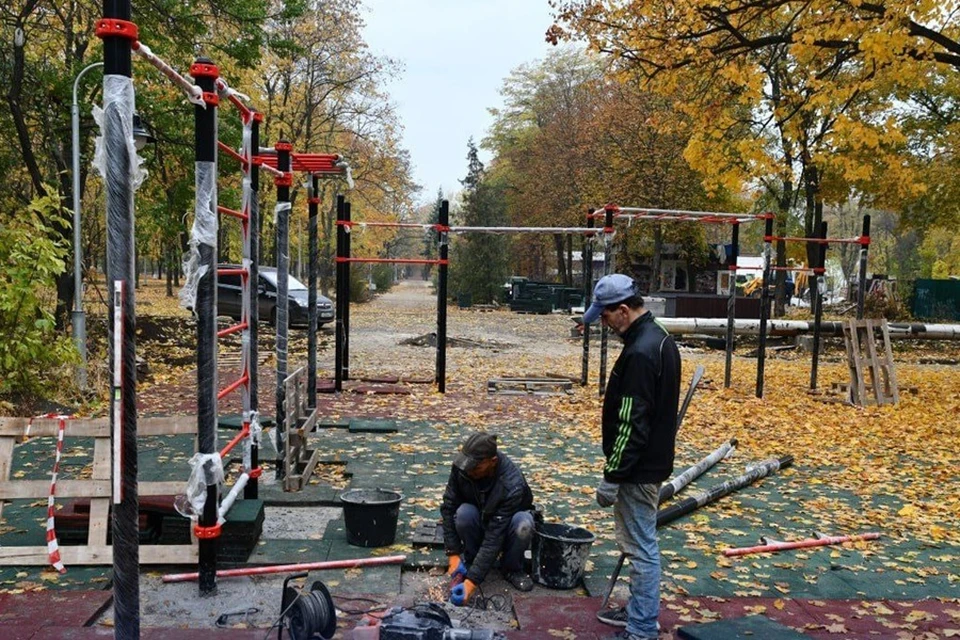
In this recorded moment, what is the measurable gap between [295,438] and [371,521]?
1.55m

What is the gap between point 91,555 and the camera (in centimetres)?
466

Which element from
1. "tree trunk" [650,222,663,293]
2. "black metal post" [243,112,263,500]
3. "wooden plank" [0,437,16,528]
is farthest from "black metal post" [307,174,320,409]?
"tree trunk" [650,222,663,293]

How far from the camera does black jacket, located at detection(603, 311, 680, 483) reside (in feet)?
12.3

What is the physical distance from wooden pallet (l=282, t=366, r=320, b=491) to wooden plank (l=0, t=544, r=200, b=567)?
163 cm

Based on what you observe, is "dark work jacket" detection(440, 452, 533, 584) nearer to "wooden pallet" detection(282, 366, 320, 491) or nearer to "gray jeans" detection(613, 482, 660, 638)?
"gray jeans" detection(613, 482, 660, 638)

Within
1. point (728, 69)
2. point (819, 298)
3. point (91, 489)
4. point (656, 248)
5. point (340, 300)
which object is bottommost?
point (91, 489)

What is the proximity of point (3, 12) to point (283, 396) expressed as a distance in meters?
10.4

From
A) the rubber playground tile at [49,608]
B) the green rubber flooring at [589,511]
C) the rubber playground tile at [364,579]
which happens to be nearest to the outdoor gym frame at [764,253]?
the green rubber flooring at [589,511]

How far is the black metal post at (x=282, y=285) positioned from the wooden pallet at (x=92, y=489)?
1.45 m

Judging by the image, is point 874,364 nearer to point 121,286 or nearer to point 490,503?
point 490,503

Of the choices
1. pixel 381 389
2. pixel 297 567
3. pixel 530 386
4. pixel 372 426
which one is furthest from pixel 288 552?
pixel 530 386

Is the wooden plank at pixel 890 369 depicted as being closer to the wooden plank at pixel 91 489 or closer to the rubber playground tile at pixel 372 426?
the rubber playground tile at pixel 372 426

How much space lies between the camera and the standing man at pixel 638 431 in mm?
3754

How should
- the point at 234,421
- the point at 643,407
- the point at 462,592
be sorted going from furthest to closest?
the point at 234,421 → the point at 462,592 → the point at 643,407
